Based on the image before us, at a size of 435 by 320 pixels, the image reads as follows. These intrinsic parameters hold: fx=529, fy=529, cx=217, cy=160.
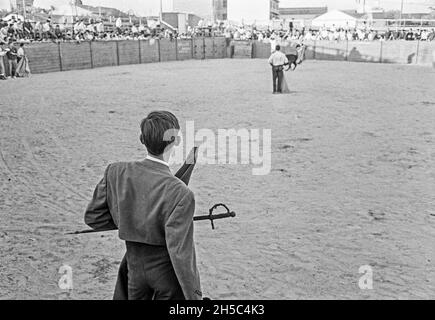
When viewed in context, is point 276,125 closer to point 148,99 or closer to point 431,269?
point 148,99

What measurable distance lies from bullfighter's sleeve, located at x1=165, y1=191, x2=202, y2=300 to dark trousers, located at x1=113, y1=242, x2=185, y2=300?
137mm

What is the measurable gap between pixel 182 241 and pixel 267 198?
453 centimetres

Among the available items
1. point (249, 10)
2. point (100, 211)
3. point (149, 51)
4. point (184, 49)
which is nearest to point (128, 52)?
point (149, 51)

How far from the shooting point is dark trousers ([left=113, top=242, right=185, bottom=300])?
8.64ft

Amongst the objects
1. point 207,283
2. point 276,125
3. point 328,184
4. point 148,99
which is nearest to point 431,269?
point 207,283

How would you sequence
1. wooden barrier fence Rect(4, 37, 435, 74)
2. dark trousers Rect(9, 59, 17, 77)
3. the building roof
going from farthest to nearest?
the building roof → wooden barrier fence Rect(4, 37, 435, 74) → dark trousers Rect(9, 59, 17, 77)

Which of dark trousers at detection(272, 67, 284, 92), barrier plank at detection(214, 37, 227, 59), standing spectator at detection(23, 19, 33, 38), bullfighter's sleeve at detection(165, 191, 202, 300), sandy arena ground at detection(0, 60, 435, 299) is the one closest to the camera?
bullfighter's sleeve at detection(165, 191, 202, 300)

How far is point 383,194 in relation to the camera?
277 inches

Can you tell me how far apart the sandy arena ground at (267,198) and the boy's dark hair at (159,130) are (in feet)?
6.95

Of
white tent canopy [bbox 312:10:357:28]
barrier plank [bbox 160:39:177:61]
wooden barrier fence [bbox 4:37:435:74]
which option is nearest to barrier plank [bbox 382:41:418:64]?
wooden barrier fence [bbox 4:37:435:74]

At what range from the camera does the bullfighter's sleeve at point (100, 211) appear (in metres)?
2.74

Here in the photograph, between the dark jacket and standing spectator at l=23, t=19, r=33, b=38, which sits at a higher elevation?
standing spectator at l=23, t=19, r=33, b=38

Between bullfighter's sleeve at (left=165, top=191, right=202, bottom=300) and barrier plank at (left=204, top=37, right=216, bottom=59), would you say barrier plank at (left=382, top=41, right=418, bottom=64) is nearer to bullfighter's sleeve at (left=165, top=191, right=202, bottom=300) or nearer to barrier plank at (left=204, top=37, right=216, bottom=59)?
barrier plank at (left=204, top=37, right=216, bottom=59)
